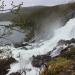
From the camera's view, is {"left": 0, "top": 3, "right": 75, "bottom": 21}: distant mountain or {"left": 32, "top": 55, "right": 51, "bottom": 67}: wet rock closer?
{"left": 32, "top": 55, "right": 51, "bottom": 67}: wet rock

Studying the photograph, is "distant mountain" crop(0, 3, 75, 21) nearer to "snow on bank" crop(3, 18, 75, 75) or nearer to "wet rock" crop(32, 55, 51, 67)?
"snow on bank" crop(3, 18, 75, 75)

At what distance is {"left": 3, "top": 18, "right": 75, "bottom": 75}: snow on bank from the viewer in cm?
1620

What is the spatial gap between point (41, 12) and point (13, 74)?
1332 centimetres

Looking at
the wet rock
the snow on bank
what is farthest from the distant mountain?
the wet rock

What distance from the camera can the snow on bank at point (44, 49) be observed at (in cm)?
1620

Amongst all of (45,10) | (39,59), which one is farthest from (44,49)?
(45,10)

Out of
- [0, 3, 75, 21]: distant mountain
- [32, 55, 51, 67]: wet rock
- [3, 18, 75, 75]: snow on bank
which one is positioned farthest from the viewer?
[0, 3, 75, 21]: distant mountain

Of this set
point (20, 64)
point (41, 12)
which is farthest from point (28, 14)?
point (20, 64)

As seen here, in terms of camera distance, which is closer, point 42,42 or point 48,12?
point 42,42

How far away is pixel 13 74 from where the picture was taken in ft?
48.9

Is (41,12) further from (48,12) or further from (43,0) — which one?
(43,0)

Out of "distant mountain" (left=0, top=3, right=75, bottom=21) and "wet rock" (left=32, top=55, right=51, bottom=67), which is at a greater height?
"distant mountain" (left=0, top=3, right=75, bottom=21)

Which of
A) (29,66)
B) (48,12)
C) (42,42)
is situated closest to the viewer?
(29,66)

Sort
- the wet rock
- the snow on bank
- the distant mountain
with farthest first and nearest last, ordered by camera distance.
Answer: the distant mountain
the snow on bank
the wet rock
